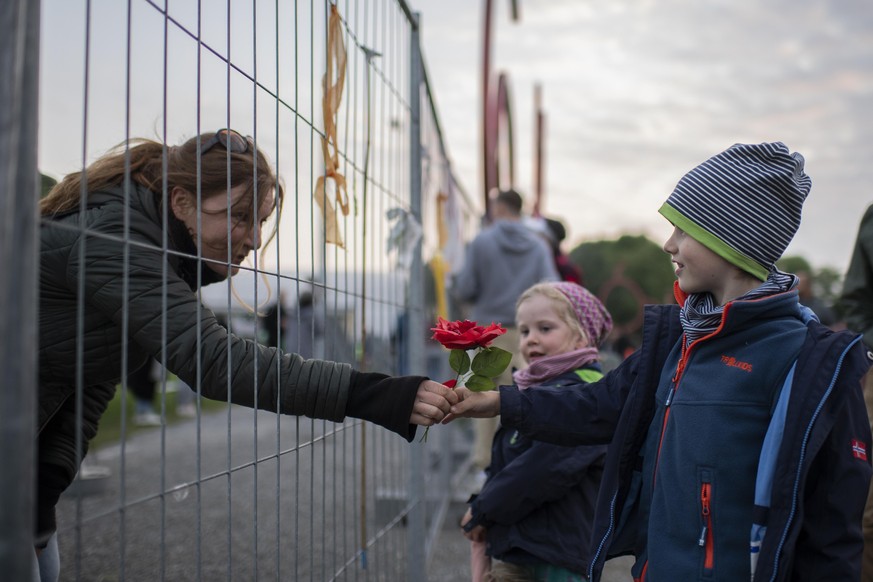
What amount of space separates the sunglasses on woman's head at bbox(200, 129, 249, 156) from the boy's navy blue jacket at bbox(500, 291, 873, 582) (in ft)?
3.82

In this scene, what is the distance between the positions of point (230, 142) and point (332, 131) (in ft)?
2.09

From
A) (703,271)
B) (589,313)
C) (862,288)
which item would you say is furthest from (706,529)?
(862,288)

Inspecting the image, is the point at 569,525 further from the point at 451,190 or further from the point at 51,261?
the point at 451,190

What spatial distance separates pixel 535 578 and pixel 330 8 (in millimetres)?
2004

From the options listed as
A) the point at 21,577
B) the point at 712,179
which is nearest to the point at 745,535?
the point at 712,179

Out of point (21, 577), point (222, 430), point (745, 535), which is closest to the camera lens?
point (21, 577)

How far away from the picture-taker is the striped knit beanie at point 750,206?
2.15 meters

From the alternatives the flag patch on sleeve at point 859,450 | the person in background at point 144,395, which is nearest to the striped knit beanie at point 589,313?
the flag patch on sleeve at point 859,450

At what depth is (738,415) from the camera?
2053mm

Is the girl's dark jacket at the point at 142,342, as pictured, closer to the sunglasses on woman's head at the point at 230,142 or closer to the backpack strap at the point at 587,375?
the sunglasses on woman's head at the point at 230,142

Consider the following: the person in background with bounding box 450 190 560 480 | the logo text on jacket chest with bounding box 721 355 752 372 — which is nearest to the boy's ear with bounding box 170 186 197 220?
the logo text on jacket chest with bounding box 721 355 752 372

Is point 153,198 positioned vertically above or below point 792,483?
above

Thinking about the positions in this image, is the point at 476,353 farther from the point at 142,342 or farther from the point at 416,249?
the point at 416,249

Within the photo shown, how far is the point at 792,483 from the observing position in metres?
1.89
